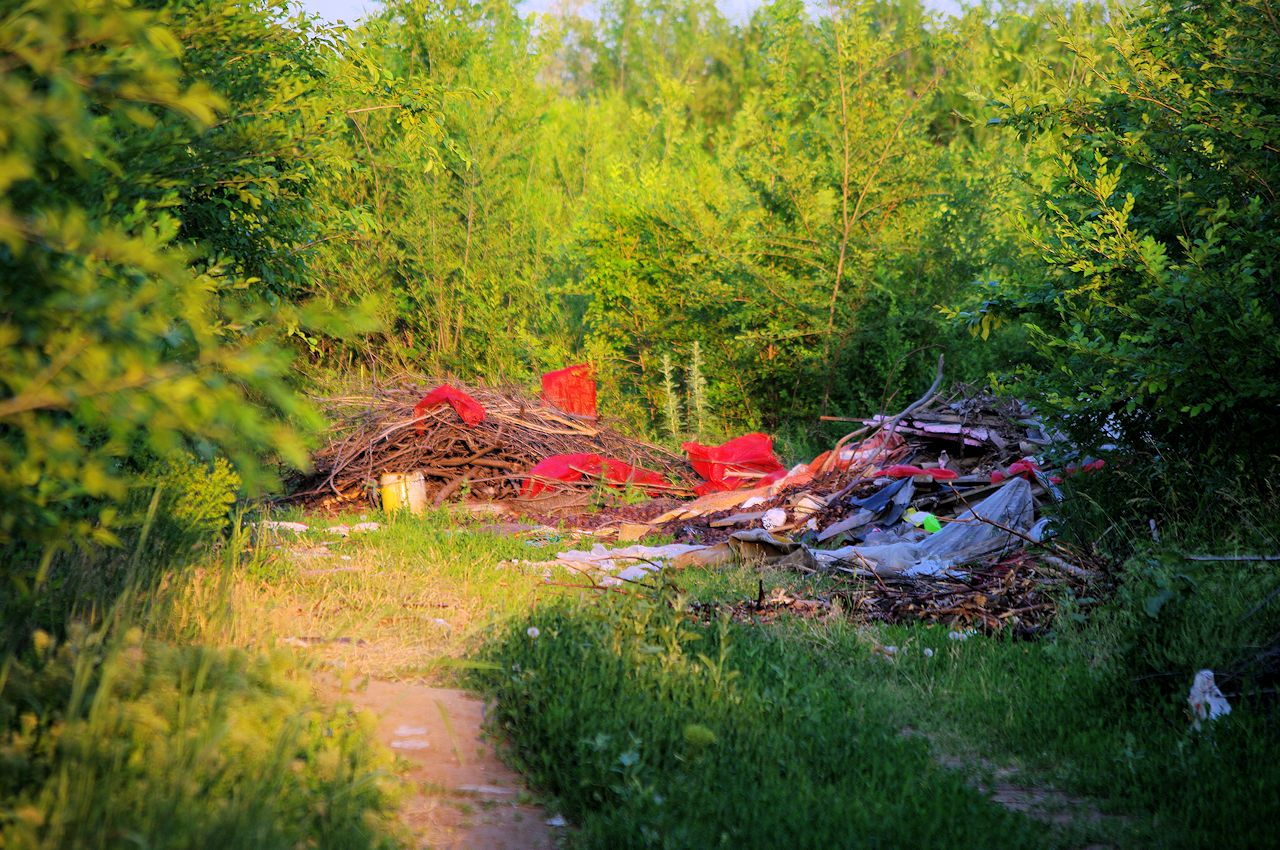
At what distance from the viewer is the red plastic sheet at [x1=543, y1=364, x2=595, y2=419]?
1406 centimetres

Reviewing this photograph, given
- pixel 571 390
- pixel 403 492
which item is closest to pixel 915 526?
pixel 403 492

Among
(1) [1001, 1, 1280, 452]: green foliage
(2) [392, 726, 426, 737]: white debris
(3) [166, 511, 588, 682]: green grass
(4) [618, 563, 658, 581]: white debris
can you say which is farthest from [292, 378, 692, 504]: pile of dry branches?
(2) [392, 726, 426, 737]: white debris

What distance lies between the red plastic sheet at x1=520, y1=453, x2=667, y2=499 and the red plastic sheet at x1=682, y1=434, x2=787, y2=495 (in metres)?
0.50

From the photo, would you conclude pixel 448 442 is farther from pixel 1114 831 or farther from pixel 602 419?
pixel 1114 831

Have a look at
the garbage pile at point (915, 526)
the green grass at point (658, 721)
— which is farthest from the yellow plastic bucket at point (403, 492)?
the green grass at point (658, 721)

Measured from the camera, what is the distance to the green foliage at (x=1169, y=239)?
19.4 ft

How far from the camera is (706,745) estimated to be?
Result: 4.12 m

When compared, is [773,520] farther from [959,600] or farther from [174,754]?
[174,754]

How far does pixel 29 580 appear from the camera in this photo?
13.7 feet

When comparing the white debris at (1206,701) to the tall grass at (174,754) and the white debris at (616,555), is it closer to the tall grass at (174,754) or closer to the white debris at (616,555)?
the tall grass at (174,754)

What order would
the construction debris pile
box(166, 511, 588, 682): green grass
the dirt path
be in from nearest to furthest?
the dirt path, box(166, 511, 588, 682): green grass, the construction debris pile

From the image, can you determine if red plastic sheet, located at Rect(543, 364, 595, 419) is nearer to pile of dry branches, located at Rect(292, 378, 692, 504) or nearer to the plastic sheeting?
pile of dry branches, located at Rect(292, 378, 692, 504)

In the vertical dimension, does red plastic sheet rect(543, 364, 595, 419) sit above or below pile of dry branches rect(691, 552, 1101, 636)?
above

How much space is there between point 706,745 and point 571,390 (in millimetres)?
10322
